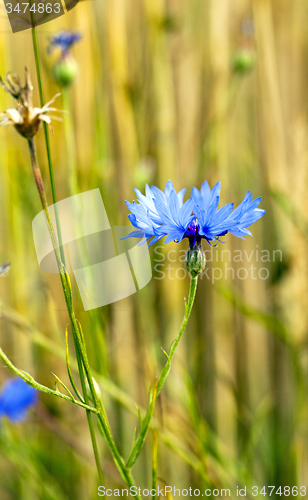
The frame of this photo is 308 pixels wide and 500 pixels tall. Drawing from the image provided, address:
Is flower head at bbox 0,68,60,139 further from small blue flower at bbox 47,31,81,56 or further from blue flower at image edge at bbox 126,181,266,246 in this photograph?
small blue flower at bbox 47,31,81,56

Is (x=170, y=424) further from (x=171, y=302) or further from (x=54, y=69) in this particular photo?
(x=54, y=69)

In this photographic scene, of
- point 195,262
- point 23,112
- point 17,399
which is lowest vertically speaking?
point 17,399

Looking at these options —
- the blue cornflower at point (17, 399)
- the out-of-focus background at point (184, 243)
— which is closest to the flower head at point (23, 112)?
the out-of-focus background at point (184, 243)

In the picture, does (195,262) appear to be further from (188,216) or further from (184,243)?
(184,243)

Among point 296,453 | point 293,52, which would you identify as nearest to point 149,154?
point 293,52

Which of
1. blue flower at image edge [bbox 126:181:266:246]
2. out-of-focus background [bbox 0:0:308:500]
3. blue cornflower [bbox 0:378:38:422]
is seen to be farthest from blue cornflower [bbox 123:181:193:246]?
blue cornflower [bbox 0:378:38:422]

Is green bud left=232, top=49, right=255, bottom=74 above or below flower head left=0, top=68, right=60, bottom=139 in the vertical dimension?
above

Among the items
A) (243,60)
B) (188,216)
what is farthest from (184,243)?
(188,216)
